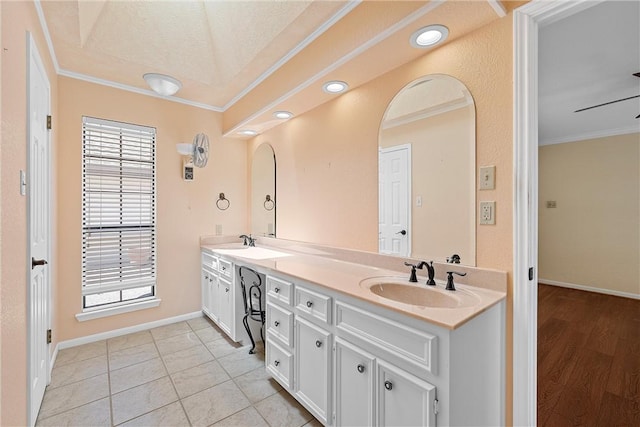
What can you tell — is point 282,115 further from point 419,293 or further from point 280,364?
point 280,364

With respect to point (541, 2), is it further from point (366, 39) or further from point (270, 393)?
point (270, 393)

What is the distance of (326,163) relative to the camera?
2533mm

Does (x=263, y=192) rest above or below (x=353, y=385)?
above

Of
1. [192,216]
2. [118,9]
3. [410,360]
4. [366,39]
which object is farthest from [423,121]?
[192,216]

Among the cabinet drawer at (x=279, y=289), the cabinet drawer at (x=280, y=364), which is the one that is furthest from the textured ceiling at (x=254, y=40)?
the cabinet drawer at (x=280, y=364)

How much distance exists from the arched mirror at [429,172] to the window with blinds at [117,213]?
255cm

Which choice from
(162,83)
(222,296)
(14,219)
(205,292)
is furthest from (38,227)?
(205,292)

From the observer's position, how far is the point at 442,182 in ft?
5.61

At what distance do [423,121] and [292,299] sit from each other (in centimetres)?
143

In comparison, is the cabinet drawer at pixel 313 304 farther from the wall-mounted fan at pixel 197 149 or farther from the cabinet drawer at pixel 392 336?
the wall-mounted fan at pixel 197 149

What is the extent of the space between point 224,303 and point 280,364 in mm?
1082

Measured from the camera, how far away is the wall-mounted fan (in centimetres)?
307

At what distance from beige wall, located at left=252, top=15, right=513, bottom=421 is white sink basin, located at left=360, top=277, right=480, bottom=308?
0.25 metres

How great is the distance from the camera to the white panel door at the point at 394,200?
1.91 metres
